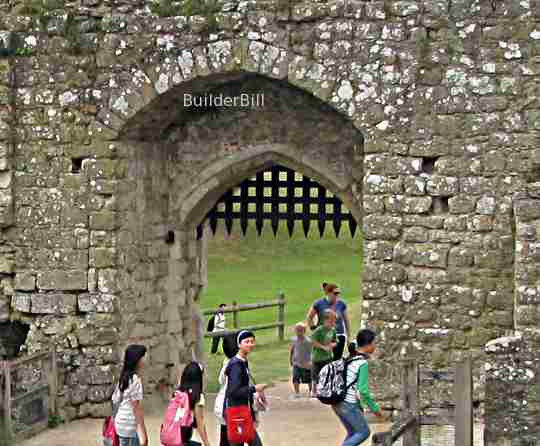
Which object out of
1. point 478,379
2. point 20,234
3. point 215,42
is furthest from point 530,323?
point 20,234

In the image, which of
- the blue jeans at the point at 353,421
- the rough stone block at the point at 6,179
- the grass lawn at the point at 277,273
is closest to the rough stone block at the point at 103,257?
the rough stone block at the point at 6,179

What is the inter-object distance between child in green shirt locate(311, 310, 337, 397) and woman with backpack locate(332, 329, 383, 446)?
3.53 m

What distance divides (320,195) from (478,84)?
3071mm

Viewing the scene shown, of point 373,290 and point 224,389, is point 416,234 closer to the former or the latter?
point 373,290

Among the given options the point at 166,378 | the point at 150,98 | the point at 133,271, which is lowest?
the point at 166,378

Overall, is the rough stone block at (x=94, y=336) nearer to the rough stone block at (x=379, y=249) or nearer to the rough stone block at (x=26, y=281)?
the rough stone block at (x=26, y=281)

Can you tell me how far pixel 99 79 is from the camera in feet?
47.5

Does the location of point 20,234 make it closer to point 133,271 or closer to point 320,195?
point 133,271

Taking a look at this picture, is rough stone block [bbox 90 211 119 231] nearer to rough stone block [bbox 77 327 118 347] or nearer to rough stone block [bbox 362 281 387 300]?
rough stone block [bbox 77 327 118 347]

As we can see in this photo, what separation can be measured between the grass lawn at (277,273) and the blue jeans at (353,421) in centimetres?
821

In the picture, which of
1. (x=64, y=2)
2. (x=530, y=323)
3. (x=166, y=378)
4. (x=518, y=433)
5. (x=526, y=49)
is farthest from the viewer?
(x=166, y=378)

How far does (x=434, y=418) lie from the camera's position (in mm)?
11891

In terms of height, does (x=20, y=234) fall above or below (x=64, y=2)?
below

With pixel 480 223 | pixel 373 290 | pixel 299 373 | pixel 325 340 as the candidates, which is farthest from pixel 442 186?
pixel 299 373
